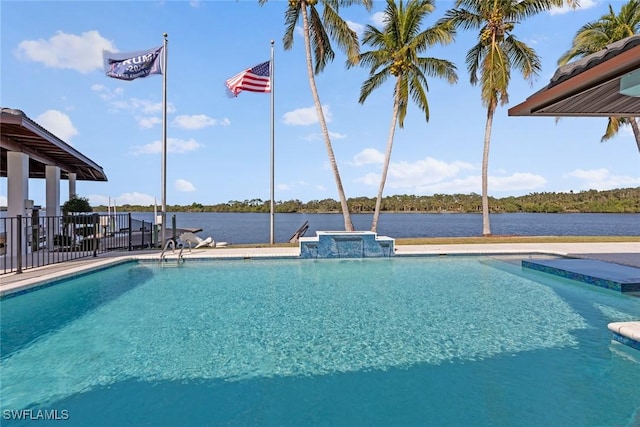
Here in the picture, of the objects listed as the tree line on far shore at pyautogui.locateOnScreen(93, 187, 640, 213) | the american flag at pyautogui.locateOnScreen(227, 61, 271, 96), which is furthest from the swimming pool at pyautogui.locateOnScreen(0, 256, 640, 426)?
the tree line on far shore at pyautogui.locateOnScreen(93, 187, 640, 213)

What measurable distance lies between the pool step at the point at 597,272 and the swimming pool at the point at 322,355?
231 mm

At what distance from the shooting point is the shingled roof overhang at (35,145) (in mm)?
6883

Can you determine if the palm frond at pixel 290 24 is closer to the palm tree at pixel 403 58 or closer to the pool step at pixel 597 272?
the palm tree at pixel 403 58

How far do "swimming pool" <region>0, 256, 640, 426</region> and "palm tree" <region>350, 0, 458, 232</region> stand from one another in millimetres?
9439

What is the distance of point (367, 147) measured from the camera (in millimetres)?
28062

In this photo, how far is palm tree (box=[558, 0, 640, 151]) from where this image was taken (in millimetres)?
15844

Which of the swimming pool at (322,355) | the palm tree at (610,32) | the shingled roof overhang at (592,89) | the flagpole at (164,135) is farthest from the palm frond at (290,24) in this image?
the palm tree at (610,32)

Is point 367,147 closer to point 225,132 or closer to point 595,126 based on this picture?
point 225,132

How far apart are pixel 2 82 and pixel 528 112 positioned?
13.7 meters

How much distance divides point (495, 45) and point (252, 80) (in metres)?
10.4

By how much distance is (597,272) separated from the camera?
22.8 feet

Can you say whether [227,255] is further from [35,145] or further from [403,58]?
[403,58]

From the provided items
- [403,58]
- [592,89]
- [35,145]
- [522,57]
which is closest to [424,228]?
[522,57]

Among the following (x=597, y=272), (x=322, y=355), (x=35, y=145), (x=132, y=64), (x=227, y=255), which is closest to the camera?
(x=322, y=355)
